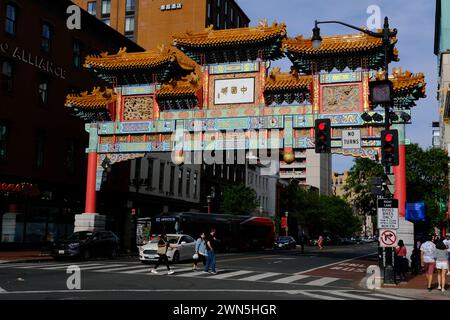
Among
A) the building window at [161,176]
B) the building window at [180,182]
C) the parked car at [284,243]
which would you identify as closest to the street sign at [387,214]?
the building window at [161,176]

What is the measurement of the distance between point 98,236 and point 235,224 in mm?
21604

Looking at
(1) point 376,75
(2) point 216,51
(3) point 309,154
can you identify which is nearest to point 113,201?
(2) point 216,51

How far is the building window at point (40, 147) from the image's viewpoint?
1435 inches

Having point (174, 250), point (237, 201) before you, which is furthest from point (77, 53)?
point (237, 201)

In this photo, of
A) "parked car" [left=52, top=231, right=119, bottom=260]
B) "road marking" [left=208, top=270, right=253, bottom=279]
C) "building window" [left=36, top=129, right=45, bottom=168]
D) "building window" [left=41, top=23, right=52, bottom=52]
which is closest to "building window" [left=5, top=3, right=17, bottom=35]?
"building window" [left=41, top=23, right=52, bottom=52]

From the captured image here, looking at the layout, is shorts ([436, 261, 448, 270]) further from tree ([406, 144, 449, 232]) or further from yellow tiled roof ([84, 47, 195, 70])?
tree ([406, 144, 449, 232])

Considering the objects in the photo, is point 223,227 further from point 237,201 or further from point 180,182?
point 237,201

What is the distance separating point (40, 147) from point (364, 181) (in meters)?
28.8

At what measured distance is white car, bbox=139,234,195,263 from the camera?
1037 inches

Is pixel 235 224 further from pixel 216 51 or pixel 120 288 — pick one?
pixel 120 288

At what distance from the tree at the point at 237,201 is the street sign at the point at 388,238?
4420cm

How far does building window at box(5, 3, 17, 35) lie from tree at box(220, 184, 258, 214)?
34.1 m

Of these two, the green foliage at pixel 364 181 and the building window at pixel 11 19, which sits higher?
the building window at pixel 11 19

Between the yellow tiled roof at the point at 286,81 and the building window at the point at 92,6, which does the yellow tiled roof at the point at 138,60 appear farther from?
the building window at the point at 92,6
